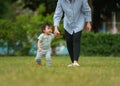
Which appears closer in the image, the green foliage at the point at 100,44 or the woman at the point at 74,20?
the woman at the point at 74,20

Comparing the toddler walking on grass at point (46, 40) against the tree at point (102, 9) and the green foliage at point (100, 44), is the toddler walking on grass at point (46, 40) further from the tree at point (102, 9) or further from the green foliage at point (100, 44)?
the tree at point (102, 9)

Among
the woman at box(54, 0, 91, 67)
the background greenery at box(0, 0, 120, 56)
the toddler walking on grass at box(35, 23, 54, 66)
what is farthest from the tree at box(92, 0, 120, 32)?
the toddler walking on grass at box(35, 23, 54, 66)

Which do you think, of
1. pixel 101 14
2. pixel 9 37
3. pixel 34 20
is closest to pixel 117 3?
pixel 101 14

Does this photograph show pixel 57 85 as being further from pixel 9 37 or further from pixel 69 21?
pixel 9 37

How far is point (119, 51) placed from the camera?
2530 cm

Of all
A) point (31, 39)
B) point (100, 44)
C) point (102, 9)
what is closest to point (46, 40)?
point (100, 44)

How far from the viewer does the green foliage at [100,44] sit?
997 inches

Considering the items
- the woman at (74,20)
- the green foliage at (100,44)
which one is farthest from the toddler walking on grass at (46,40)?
the green foliage at (100,44)

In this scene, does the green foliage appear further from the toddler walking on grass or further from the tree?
the toddler walking on grass

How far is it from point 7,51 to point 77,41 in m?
14.0

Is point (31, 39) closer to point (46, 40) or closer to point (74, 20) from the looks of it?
point (46, 40)

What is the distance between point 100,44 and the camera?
25.5 metres

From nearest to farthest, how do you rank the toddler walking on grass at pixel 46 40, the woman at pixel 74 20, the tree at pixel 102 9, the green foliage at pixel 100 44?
the woman at pixel 74 20 → the toddler walking on grass at pixel 46 40 → the green foliage at pixel 100 44 → the tree at pixel 102 9

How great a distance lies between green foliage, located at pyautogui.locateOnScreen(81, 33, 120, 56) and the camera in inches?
997
